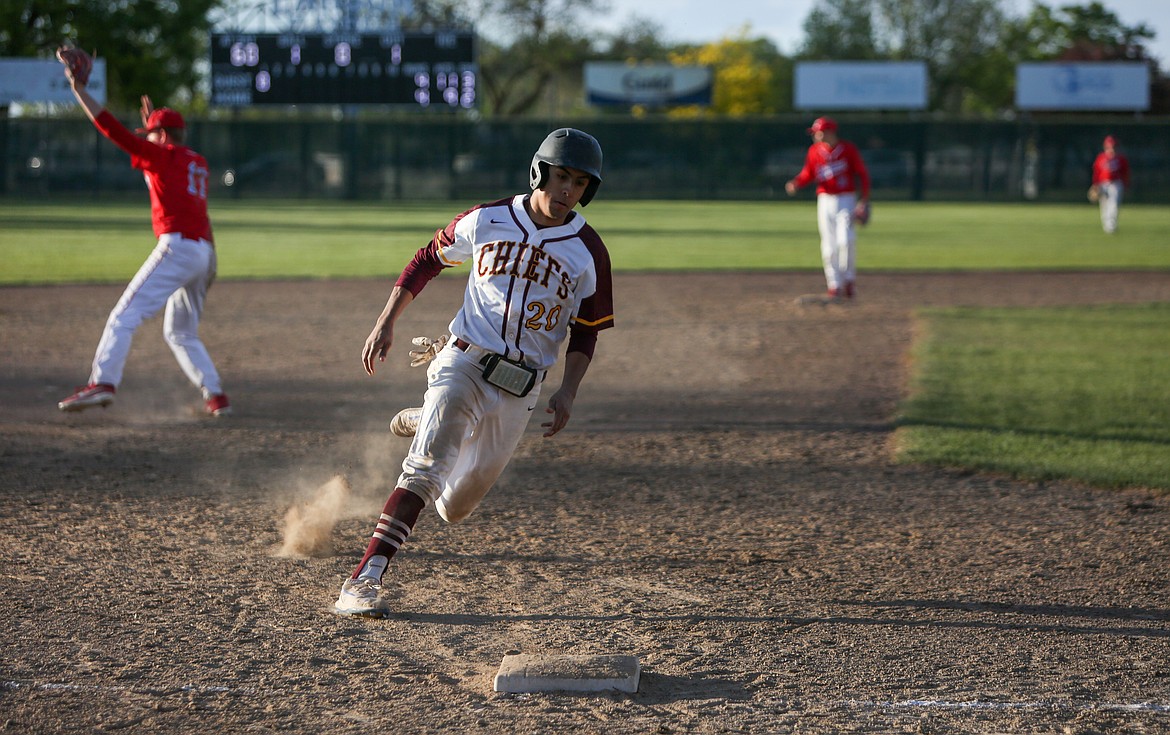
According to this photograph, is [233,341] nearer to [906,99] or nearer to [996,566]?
[996,566]

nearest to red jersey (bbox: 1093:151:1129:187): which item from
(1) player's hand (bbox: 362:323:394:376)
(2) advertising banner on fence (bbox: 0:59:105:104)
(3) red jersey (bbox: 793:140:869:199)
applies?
(3) red jersey (bbox: 793:140:869:199)

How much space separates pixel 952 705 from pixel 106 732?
2.29 meters

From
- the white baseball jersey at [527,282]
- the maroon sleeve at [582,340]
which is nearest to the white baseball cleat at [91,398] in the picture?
the white baseball jersey at [527,282]

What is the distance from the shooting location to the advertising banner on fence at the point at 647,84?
63.3 m

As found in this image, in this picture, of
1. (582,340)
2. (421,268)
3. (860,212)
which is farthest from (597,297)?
(860,212)

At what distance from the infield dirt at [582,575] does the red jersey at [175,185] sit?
3.93 feet

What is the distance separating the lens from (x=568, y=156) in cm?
425

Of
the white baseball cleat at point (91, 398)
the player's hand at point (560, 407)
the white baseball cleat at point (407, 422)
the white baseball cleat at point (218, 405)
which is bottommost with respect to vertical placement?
the white baseball cleat at point (218, 405)

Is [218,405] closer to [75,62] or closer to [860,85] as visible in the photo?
[75,62]

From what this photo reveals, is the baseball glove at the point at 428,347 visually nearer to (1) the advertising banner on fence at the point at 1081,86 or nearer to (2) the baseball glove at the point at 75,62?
(2) the baseball glove at the point at 75,62

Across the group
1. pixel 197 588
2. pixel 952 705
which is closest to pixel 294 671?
pixel 197 588

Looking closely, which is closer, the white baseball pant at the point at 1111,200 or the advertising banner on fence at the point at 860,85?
the white baseball pant at the point at 1111,200

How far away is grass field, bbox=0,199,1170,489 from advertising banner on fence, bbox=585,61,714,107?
21455mm

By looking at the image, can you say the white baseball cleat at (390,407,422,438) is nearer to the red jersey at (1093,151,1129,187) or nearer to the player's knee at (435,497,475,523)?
the player's knee at (435,497,475,523)
